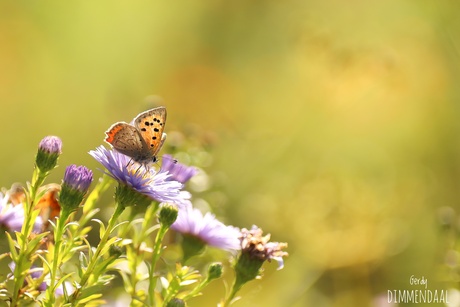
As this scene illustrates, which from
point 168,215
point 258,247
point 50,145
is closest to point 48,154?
point 50,145

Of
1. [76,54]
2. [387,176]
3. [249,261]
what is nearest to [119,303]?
[249,261]

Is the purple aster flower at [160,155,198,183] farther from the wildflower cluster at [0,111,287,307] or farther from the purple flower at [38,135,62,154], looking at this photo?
the purple flower at [38,135,62,154]

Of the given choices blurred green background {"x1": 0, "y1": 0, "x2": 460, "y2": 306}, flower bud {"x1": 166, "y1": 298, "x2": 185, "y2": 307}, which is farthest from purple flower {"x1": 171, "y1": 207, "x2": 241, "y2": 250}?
blurred green background {"x1": 0, "y1": 0, "x2": 460, "y2": 306}

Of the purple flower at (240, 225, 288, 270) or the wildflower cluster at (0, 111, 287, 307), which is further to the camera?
the purple flower at (240, 225, 288, 270)

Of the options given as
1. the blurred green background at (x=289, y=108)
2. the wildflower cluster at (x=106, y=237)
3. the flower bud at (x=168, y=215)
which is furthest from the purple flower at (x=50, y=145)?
the blurred green background at (x=289, y=108)

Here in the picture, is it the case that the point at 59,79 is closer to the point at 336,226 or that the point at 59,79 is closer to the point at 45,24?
the point at 45,24

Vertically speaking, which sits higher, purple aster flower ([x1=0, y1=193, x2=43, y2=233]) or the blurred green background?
the blurred green background
